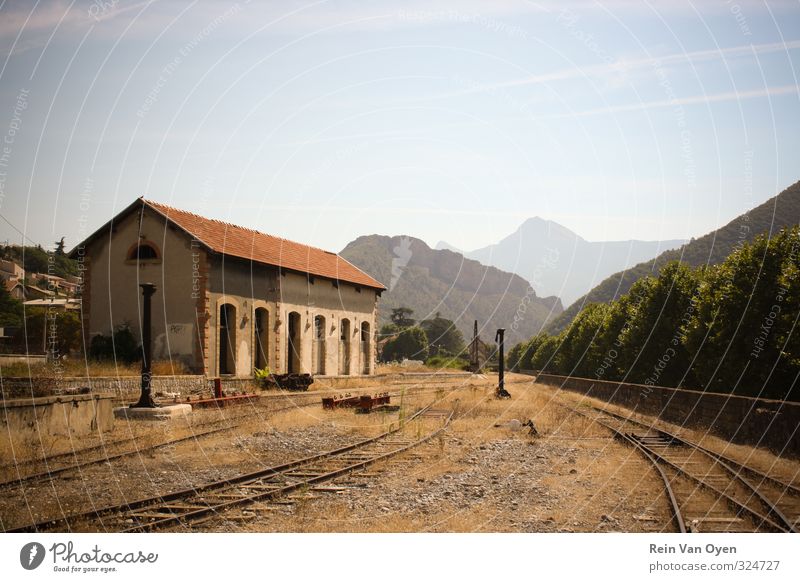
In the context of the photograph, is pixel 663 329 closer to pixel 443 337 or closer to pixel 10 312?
pixel 10 312

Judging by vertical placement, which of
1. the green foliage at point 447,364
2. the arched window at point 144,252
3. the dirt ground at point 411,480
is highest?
the arched window at point 144,252

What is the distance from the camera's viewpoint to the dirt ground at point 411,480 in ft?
26.7

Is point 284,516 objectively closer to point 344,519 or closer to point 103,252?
point 344,519

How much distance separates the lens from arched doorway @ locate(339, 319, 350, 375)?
128 feet

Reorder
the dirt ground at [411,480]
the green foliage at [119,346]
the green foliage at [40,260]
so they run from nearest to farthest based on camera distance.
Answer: the dirt ground at [411,480]
the green foliage at [119,346]
the green foliage at [40,260]

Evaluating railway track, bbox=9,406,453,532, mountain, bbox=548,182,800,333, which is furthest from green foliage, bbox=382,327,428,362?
railway track, bbox=9,406,453,532

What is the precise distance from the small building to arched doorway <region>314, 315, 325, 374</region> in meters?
1.91

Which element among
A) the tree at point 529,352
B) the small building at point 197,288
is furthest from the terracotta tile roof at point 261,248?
the tree at point 529,352

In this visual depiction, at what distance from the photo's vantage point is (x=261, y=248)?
1293 inches

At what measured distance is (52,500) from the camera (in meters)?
8.84

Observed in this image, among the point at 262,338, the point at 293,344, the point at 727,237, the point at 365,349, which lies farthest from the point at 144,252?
the point at 727,237

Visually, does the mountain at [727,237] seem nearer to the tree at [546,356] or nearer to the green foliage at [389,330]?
the tree at [546,356]

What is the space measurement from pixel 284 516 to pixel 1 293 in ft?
107

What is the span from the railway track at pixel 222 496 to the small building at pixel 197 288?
15920mm
